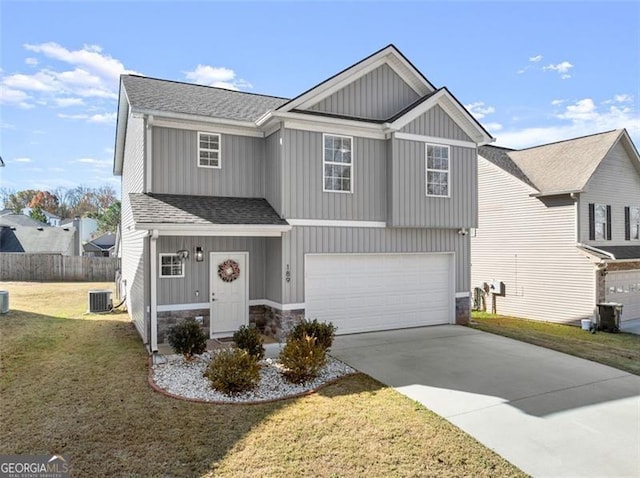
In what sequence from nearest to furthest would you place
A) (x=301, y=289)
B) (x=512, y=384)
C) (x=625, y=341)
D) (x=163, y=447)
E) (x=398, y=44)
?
1. (x=163, y=447)
2. (x=512, y=384)
3. (x=301, y=289)
4. (x=398, y=44)
5. (x=625, y=341)

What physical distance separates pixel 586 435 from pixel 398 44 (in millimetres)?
10477

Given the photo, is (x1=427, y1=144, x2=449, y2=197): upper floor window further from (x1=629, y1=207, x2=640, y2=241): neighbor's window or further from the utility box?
(x1=629, y1=207, x2=640, y2=241): neighbor's window

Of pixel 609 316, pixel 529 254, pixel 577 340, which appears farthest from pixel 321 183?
pixel 609 316

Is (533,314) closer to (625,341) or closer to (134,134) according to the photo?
(625,341)

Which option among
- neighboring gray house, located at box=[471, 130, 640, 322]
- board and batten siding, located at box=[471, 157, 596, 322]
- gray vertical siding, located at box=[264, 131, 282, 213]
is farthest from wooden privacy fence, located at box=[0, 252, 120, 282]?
neighboring gray house, located at box=[471, 130, 640, 322]

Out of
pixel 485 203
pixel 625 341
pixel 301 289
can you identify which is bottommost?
pixel 625 341

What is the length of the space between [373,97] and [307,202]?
3840 millimetres

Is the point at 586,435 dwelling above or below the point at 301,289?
below

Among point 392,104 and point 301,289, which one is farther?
point 392,104

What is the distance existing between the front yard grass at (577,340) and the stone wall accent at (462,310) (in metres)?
0.28

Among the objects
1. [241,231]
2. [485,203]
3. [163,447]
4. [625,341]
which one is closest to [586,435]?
[163,447]

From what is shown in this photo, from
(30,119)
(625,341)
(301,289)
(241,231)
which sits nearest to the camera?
(241,231)

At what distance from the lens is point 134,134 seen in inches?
473

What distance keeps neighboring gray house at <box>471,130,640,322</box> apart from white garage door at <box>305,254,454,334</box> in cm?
595
